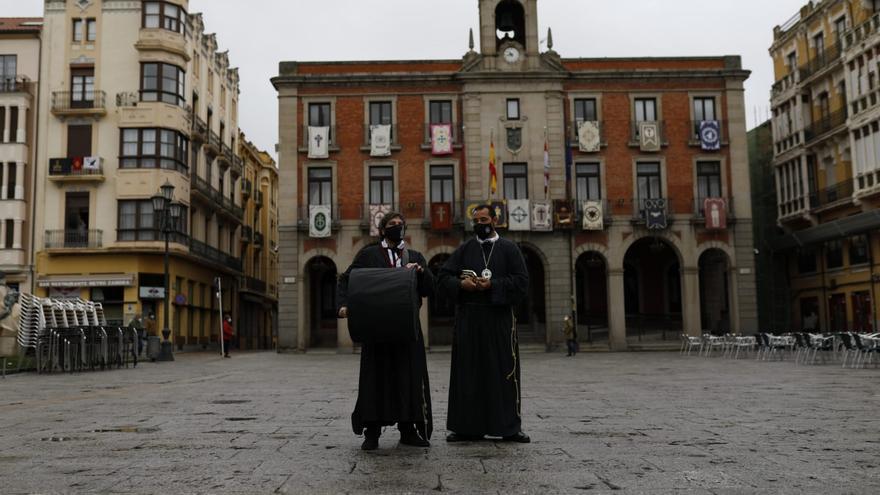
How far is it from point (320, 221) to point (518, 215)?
879cm

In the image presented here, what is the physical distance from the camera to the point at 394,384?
681 cm

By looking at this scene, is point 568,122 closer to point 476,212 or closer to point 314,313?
point 314,313

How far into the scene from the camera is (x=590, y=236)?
36.5 metres

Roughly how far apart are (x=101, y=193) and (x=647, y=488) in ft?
125

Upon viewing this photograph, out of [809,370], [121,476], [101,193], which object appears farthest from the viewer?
[101,193]

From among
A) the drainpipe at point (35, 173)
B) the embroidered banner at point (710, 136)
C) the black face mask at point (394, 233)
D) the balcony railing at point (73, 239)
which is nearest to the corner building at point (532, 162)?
the embroidered banner at point (710, 136)

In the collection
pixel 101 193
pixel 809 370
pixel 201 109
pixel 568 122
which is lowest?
pixel 809 370

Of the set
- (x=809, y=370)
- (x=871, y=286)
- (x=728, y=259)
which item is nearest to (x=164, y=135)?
(x=728, y=259)

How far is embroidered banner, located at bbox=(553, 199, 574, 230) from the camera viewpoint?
35.7 metres

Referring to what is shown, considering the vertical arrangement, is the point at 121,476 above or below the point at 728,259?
below

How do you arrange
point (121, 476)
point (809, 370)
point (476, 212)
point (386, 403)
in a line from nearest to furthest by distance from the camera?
1. point (121, 476)
2. point (386, 403)
3. point (476, 212)
4. point (809, 370)

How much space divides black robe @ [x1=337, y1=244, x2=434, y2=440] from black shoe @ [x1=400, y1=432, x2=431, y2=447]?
0.17 ft

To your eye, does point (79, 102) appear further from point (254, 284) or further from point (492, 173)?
point (492, 173)

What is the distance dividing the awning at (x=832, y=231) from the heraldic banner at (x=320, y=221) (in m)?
23.2
